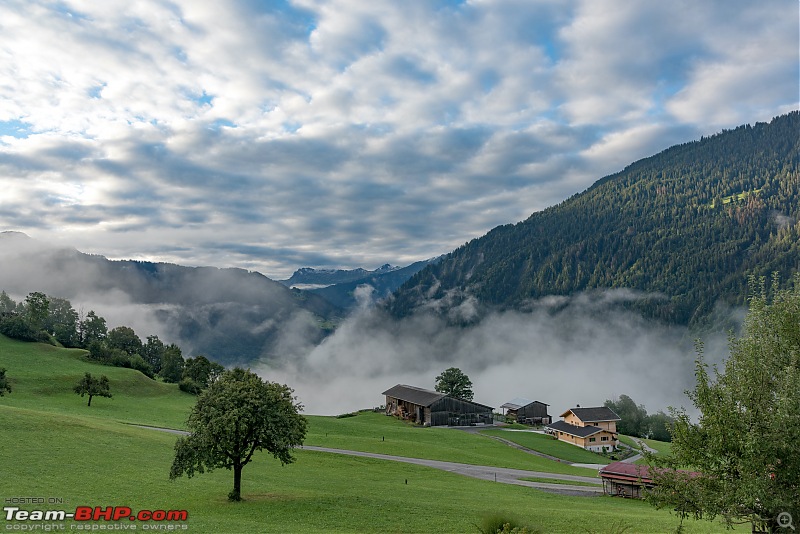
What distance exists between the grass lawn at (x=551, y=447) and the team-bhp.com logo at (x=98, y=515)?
86.3m

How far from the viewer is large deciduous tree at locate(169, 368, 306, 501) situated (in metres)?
36.5

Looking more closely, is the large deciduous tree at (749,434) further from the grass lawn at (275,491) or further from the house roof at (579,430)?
the house roof at (579,430)

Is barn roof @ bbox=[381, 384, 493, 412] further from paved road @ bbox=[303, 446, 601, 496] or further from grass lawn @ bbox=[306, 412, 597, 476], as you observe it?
paved road @ bbox=[303, 446, 601, 496]

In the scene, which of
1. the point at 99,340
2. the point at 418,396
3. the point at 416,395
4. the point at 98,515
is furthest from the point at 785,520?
the point at 99,340

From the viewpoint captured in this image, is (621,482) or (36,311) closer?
(621,482)

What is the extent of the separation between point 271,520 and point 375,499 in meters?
11.1

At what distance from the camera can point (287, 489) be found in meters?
44.4

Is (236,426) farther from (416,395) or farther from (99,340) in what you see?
(99,340)

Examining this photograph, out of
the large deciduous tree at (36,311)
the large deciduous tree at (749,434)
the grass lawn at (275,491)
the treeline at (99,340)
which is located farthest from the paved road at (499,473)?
the large deciduous tree at (36,311)

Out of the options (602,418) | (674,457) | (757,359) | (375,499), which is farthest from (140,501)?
(602,418)

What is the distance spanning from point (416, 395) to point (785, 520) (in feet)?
437

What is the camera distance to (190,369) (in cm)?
14825

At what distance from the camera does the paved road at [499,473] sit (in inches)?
2355

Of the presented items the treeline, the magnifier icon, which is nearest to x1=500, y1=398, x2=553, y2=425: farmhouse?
the treeline
